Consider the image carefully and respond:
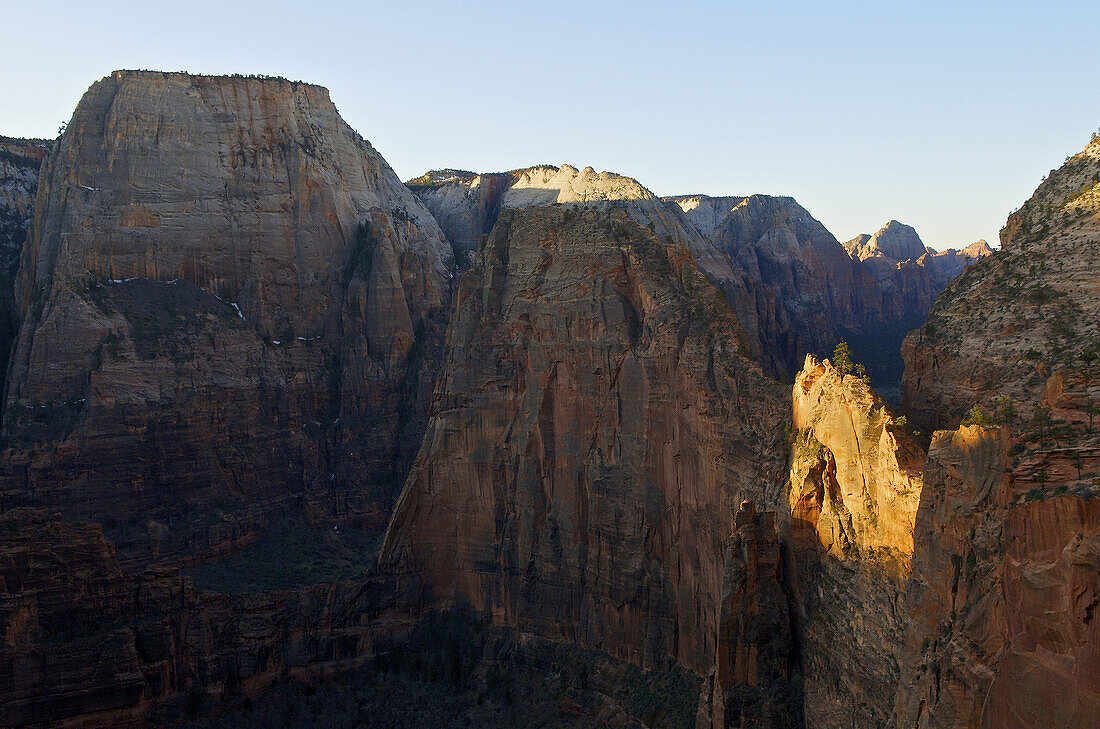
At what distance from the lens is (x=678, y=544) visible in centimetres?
4456

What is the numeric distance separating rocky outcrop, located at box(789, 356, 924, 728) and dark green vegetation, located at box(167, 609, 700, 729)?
12.3 m

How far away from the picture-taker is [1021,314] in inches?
1321

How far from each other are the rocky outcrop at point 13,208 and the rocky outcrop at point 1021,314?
232 ft

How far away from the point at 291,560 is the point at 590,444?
30.7 meters

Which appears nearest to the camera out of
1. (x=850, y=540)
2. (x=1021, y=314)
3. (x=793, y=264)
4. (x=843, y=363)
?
(x=850, y=540)

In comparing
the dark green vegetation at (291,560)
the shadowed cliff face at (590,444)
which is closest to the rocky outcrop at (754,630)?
the shadowed cliff face at (590,444)

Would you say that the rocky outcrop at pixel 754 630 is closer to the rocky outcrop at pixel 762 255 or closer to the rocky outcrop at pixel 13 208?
the rocky outcrop at pixel 762 255

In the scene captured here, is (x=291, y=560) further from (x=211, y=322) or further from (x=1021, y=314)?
(x=1021, y=314)

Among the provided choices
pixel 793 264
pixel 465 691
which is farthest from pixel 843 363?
pixel 793 264

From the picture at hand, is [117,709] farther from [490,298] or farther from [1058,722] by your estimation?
[1058,722]

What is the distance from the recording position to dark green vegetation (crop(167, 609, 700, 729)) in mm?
45938

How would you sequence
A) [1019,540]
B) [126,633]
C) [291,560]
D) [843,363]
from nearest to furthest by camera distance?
[1019,540]
[843,363]
[126,633]
[291,560]

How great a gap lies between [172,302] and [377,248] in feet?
59.2

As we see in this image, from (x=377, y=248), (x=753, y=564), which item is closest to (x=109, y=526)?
(x=377, y=248)
